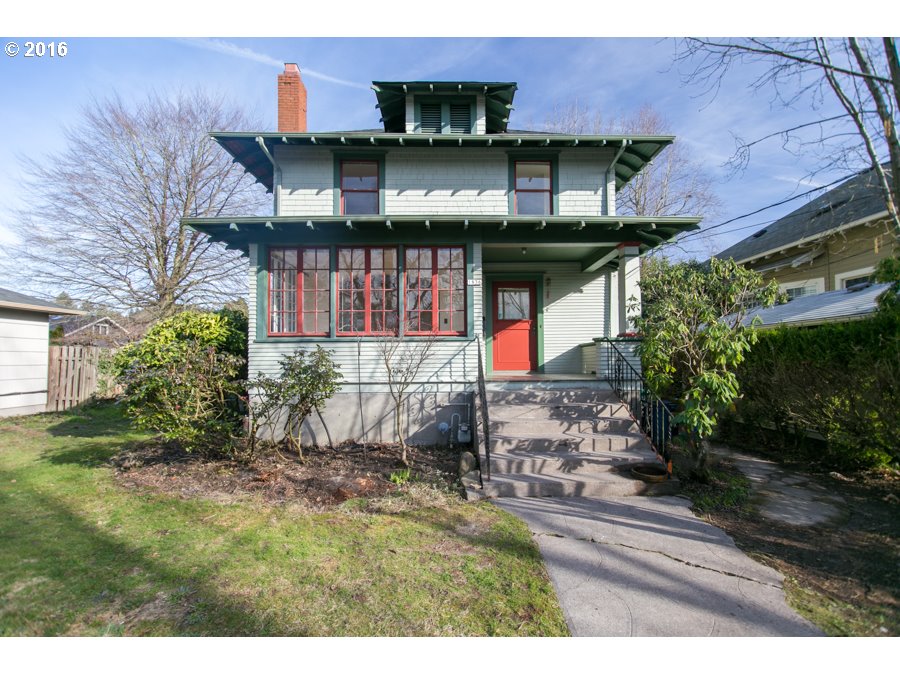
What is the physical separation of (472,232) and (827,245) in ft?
37.6

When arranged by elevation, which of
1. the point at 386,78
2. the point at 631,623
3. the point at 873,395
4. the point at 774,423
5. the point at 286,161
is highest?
the point at 386,78

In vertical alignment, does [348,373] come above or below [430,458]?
above

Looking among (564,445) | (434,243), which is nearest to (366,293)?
(434,243)

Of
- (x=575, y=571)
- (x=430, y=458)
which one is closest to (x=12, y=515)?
(x=430, y=458)

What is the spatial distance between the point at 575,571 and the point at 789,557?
204 cm

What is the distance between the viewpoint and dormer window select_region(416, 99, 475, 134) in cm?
983

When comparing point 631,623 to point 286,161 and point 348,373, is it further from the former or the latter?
point 286,161

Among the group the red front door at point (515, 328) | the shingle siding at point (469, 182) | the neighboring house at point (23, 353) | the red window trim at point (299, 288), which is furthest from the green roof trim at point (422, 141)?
the neighboring house at point (23, 353)

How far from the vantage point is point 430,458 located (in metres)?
6.91

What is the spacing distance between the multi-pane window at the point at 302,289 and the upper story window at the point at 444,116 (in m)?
4.36

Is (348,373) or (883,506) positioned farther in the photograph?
(348,373)

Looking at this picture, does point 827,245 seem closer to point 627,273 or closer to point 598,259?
point 598,259

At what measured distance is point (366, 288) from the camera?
8188mm

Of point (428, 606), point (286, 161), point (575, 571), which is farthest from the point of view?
point (286, 161)
